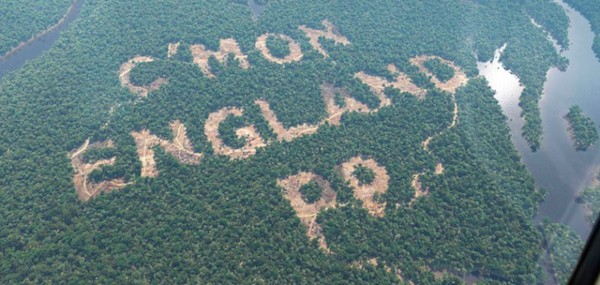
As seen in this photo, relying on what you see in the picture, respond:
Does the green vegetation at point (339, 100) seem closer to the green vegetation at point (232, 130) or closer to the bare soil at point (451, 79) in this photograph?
the green vegetation at point (232, 130)

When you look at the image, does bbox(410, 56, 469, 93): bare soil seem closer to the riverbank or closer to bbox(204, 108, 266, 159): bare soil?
bbox(204, 108, 266, 159): bare soil

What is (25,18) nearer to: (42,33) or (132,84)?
(42,33)

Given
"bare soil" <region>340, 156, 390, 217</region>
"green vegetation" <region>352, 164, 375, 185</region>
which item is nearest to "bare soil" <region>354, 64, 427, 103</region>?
"bare soil" <region>340, 156, 390, 217</region>

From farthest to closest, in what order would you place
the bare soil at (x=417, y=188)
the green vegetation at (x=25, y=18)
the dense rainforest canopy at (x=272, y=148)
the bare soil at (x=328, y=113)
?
the green vegetation at (x=25, y=18), the bare soil at (x=328, y=113), the bare soil at (x=417, y=188), the dense rainforest canopy at (x=272, y=148)

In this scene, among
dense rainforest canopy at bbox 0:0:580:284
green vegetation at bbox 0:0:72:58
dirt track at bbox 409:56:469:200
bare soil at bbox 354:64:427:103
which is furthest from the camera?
green vegetation at bbox 0:0:72:58

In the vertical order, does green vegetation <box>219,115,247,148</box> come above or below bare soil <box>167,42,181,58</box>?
below

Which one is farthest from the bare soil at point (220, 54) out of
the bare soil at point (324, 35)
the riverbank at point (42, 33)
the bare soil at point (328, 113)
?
the riverbank at point (42, 33)

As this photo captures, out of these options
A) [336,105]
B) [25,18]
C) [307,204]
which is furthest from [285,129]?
[25,18]
